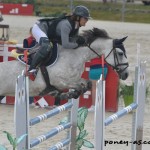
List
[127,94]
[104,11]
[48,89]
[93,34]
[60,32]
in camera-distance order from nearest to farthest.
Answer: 1. [60,32]
2. [48,89]
3. [93,34]
4. [127,94]
5. [104,11]

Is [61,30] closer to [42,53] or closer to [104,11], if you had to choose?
[42,53]

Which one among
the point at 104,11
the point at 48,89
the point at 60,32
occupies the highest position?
the point at 60,32

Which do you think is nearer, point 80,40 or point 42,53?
point 42,53

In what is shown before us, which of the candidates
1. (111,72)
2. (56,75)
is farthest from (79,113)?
(111,72)

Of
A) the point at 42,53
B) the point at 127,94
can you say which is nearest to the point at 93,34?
the point at 42,53

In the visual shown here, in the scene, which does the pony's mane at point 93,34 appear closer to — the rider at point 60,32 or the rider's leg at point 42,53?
the rider at point 60,32

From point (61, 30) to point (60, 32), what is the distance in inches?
5.1

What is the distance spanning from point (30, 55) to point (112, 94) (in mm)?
2061

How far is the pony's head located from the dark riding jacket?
21cm

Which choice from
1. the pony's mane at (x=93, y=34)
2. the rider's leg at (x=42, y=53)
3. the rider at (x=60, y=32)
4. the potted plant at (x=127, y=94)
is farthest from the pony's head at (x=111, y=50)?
the potted plant at (x=127, y=94)

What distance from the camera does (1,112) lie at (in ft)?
Result: 28.2

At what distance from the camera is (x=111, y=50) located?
276 inches

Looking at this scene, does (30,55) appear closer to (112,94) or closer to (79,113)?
(79,113)

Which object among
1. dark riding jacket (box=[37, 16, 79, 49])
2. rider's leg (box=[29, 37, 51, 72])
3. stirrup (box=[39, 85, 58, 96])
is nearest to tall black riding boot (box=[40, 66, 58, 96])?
stirrup (box=[39, 85, 58, 96])
